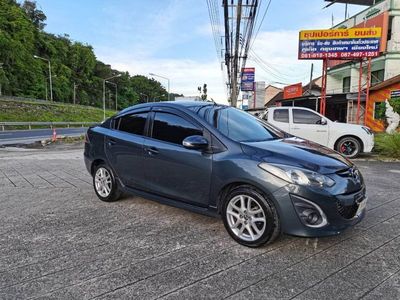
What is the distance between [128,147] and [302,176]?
254 cm

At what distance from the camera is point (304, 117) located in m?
10.6

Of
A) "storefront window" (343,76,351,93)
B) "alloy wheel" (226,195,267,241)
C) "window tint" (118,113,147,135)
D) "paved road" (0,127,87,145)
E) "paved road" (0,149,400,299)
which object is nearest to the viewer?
"paved road" (0,149,400,299)

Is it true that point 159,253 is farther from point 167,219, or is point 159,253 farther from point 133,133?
point 133,133

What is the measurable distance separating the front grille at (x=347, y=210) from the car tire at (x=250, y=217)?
0.62 meters

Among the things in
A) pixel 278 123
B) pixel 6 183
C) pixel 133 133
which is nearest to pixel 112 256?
pixel 133 133

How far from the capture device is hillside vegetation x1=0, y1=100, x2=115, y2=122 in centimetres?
4269

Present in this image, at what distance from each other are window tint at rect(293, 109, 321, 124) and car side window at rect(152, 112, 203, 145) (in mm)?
7056

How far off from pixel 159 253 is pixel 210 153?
1.23 meters

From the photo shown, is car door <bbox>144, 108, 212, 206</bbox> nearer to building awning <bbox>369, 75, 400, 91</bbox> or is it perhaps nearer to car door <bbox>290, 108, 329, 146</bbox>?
car door <bbox>290, 108, 329, 146</bbox>

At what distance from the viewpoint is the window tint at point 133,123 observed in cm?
483

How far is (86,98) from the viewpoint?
102500 mm

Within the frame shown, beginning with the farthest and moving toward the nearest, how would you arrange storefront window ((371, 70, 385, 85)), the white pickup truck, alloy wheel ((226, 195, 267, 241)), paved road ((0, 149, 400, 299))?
storefront window ((371, 70, 385, 85)) < the white pickup truck < alloy wheel ((226, 195, 267, 241)) < paved road ((0, 149, 400, 299))

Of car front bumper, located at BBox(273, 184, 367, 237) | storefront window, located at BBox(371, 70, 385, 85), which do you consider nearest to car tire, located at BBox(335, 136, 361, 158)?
car front bumper, located at BBox(273, 184, 367, 237)

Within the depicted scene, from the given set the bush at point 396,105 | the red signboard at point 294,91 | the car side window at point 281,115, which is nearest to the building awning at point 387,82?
the red signboard at point 294,91
